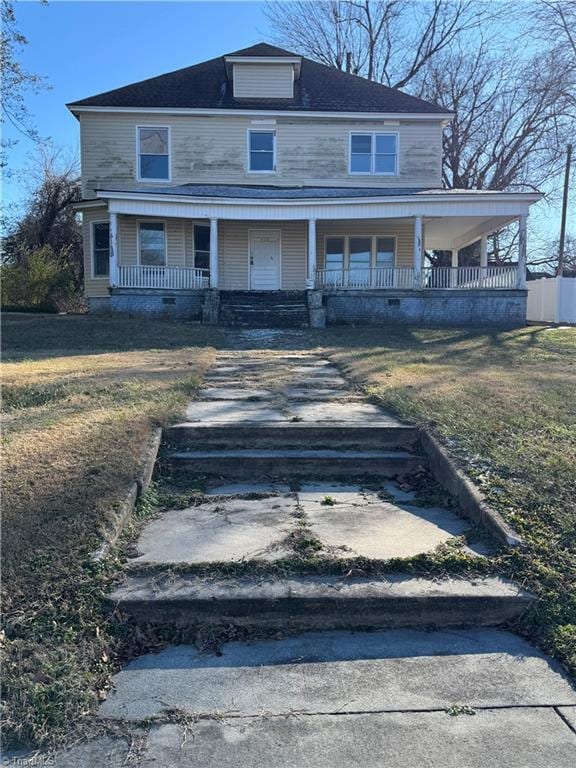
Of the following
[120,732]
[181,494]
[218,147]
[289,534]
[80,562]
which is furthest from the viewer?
[218,147]

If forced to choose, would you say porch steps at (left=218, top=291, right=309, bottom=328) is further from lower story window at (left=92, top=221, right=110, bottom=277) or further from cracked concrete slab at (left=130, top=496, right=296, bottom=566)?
cracked concrete slab at (left=130, top=496, right=296, bottom=566)

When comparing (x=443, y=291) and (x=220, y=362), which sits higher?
(x=443, y=291)

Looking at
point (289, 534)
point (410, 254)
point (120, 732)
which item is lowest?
point (120, 732)

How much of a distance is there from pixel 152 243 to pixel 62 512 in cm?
1774

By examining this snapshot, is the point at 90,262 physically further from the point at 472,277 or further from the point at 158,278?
the point at 472,277

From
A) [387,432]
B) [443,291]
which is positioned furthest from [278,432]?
[443,291]

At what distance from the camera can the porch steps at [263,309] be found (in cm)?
1617

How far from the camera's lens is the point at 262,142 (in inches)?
801

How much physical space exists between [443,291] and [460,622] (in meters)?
14.9

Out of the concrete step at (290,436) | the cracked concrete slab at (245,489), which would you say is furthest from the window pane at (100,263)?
the cracked concrete slab at (245,489)

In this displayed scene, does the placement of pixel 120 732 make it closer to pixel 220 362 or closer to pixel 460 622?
pixel 460 622

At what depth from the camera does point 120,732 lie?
218 cm

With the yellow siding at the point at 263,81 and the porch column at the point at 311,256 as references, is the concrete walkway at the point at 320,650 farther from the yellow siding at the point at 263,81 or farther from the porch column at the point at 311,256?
the yellow siding at the point at 263,81

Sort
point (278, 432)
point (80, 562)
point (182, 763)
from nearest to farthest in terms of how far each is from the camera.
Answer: point (182, 763) < point (80, 562) < point (278, 432)
